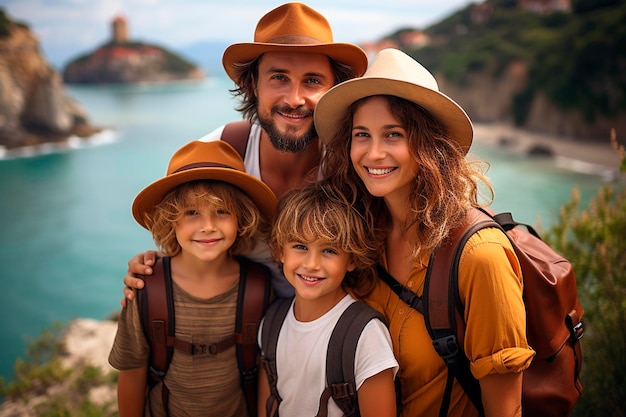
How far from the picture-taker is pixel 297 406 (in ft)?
6.85

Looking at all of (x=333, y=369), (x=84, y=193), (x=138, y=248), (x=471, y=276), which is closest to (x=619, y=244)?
(x=471, y=276)

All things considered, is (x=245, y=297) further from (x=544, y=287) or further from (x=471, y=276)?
(x=544, y=287)

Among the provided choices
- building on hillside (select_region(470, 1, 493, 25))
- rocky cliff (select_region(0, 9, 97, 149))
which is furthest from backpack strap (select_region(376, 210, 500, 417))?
building on hillside (select_region(470, 1, 493, 25))

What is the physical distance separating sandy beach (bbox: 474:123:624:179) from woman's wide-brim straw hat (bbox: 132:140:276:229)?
81.6 ft

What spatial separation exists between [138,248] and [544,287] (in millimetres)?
18506

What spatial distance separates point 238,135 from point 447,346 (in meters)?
1.74

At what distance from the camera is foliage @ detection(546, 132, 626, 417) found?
3047 millimetres

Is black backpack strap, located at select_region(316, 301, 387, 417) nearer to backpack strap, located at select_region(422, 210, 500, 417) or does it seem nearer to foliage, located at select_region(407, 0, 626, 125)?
backpack strap, located at select_region(422, 210, 500, 417)

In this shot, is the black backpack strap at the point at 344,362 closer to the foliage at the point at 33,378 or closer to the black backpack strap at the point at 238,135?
the black backpack strap at the point at 238,135

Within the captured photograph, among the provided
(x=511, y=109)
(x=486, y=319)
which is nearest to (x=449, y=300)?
(x=486, y=319)

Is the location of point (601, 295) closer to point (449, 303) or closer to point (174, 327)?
point (449, 303)

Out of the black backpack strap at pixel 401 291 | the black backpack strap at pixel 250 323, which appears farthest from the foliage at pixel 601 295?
the black backpack strap at pixel 250 323

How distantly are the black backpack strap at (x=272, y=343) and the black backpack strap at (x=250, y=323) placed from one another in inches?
2.1

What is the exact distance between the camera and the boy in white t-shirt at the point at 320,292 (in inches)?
76.5
